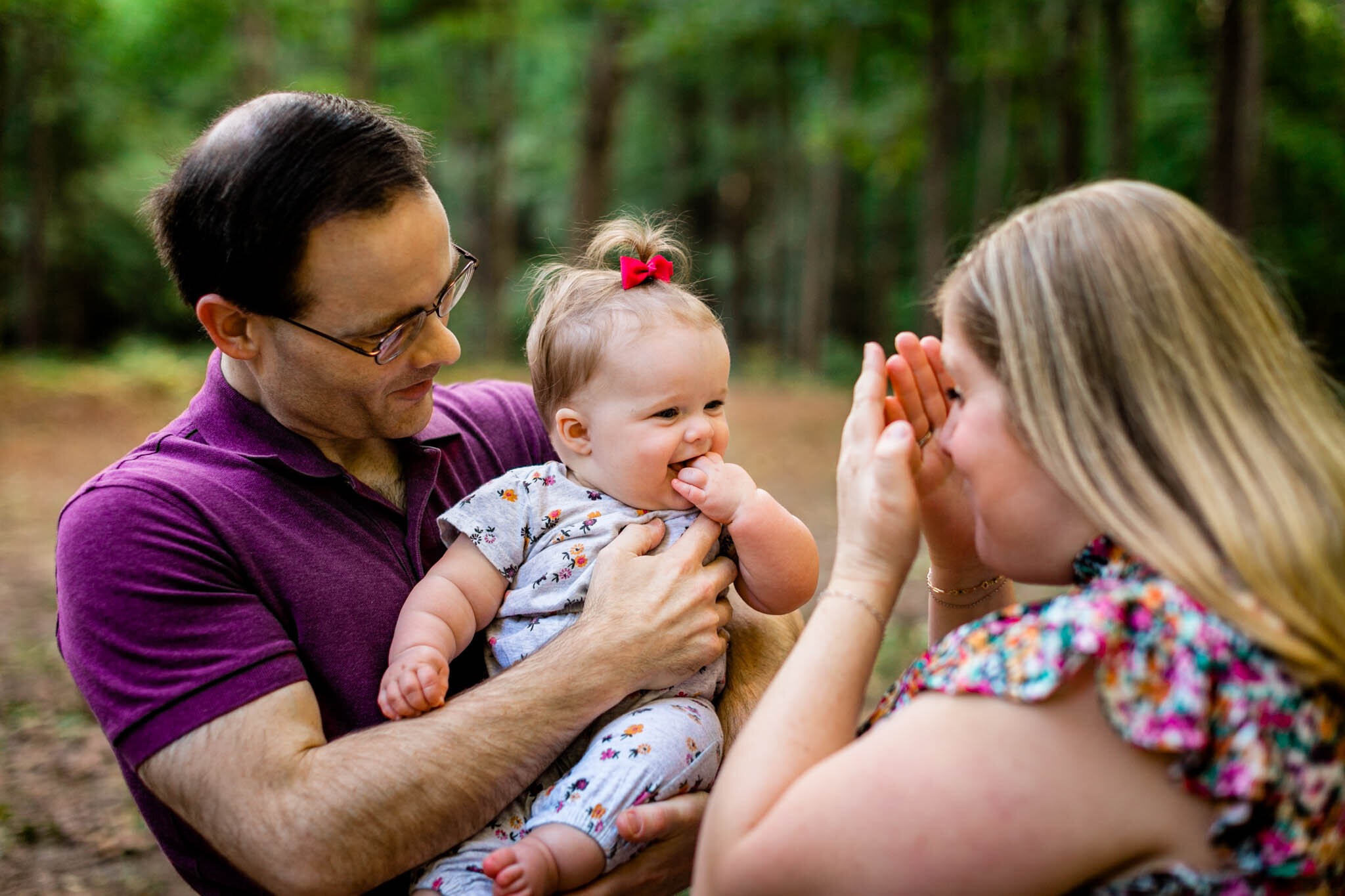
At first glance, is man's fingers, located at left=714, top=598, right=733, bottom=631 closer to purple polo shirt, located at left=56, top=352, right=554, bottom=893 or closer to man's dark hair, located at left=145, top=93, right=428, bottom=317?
purple polo shirt, located at left=56, top=352, right=554, bottom=893

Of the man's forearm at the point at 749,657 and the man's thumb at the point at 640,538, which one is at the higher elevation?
the man's thumb at the point at 640,538

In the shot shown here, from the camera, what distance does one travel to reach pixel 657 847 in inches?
85.6

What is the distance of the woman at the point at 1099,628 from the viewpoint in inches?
56.3

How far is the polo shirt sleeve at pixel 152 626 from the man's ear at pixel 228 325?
44 cm


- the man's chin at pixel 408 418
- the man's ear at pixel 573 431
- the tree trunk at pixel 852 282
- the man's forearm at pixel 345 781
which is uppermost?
the man's chin at pixel 408 418

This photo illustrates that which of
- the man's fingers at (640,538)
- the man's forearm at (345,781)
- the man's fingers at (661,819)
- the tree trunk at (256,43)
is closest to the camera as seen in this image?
the man's forearm at (345,781)

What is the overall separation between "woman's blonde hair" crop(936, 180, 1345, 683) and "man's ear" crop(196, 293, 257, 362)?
1667mm

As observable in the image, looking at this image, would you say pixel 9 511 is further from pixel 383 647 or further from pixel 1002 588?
pixel 1002 588

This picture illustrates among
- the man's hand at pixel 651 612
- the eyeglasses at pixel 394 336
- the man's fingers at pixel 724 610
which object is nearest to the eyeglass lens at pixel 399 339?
the eyeglasses at pixel 394 336

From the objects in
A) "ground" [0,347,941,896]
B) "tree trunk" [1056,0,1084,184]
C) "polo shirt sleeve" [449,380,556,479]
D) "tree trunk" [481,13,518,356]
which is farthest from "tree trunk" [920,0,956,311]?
"polo shirt sleeve" [449,380,556,479]

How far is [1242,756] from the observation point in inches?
55.0

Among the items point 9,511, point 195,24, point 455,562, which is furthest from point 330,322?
point 195,24

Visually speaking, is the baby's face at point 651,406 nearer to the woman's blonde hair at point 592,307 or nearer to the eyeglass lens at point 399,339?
the woman's blonde hair at point 592,307

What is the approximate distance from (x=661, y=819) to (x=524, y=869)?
0.97 feet
